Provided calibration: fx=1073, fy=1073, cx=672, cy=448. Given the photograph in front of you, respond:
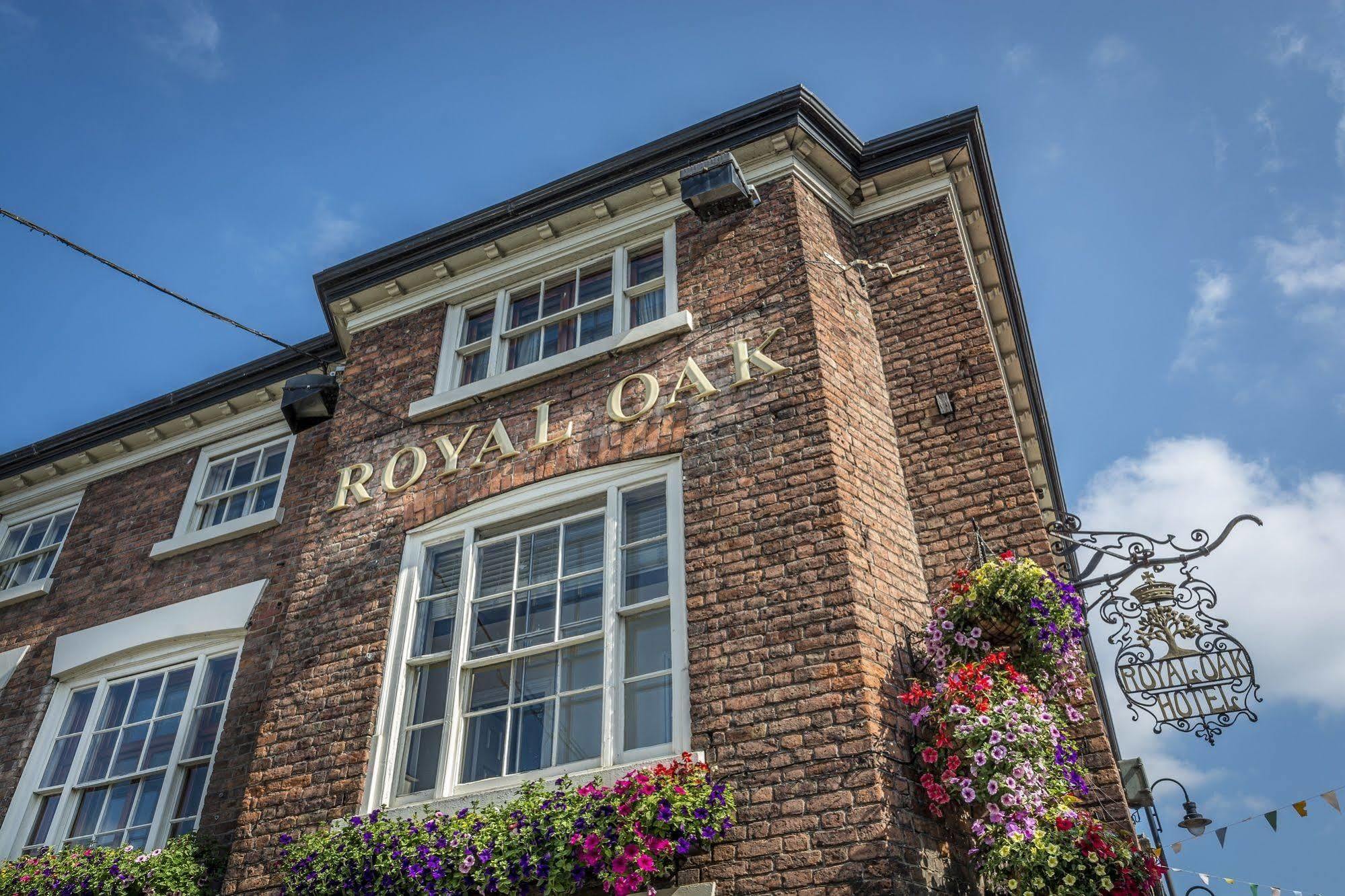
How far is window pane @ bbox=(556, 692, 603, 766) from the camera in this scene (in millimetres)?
6863

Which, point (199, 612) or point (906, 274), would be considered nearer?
point (906, 274)

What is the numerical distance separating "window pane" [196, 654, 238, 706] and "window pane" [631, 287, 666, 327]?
4.70 m

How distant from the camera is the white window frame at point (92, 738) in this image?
9008 millimetres

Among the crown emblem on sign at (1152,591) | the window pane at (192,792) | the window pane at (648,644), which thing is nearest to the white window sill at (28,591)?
the window pane at (192,792)

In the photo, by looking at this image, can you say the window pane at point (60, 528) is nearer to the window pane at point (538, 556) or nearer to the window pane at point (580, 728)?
the window pane at point (538, 556)

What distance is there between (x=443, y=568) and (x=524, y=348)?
7.44 ft

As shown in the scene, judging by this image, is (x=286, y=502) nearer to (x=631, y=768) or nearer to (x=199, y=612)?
(x=199, y=612)

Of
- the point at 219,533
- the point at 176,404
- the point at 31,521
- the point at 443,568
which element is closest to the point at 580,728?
the point at 443,568

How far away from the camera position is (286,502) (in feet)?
35.1

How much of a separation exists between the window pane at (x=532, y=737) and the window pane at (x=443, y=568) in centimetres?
130

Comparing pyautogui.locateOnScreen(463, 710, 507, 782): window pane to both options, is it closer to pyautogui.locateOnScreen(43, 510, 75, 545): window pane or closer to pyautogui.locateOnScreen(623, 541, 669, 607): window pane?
pyautogui.locateOnScreen(623, 541, 669, 607): window pane

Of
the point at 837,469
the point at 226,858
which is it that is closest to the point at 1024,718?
the point at 837,469

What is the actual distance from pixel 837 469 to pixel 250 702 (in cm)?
547

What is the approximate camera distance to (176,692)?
9727 mm
